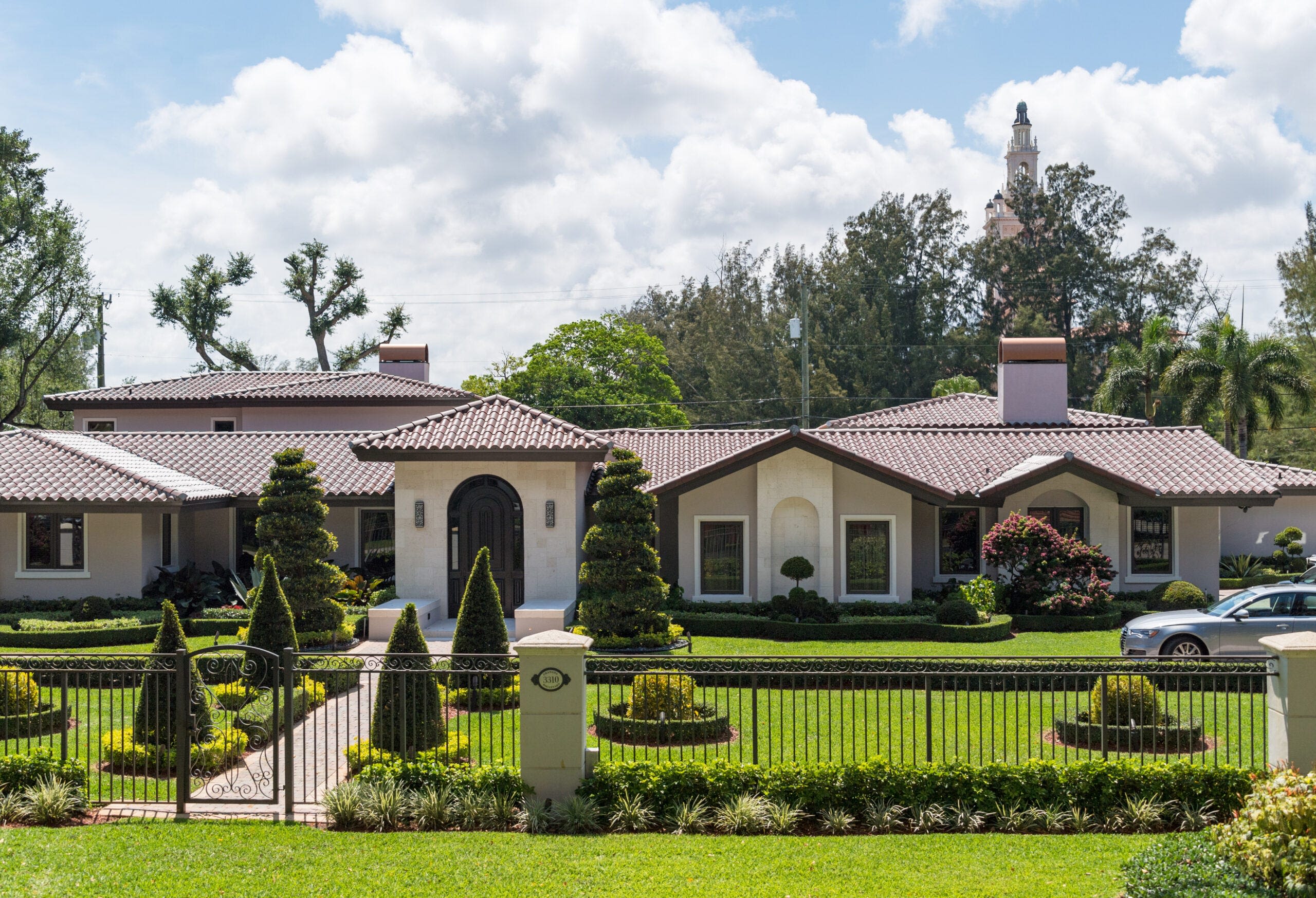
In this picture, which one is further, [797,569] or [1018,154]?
[1018,154]

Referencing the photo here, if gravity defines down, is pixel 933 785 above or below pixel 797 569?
below

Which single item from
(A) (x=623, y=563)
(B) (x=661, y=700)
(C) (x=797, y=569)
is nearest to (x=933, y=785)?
(B) (x=661, y=700)

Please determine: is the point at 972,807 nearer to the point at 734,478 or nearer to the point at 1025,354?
the point at 734,478

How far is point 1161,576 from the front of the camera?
23.8m

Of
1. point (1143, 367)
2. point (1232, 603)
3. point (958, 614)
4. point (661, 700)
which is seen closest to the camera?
point (661, 700)

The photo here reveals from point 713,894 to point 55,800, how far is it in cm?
660

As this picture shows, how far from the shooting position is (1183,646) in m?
16.2

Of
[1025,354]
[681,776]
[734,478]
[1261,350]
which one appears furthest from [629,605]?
[1261,350]

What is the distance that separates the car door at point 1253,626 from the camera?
632 inches

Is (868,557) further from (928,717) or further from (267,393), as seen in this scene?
(267,393)

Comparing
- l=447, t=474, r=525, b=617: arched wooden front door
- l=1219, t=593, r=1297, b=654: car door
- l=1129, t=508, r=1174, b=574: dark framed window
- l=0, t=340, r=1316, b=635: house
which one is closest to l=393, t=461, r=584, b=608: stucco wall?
l=0, t=340, r=1316, b=635: house

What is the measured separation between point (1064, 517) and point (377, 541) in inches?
651

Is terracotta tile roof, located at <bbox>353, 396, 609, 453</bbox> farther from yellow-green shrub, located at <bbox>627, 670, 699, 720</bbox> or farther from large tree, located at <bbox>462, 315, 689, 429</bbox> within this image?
large tree, located at <bbox>462, 315, 689, 429</bbox>

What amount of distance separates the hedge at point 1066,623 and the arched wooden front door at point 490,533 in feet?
34.9
